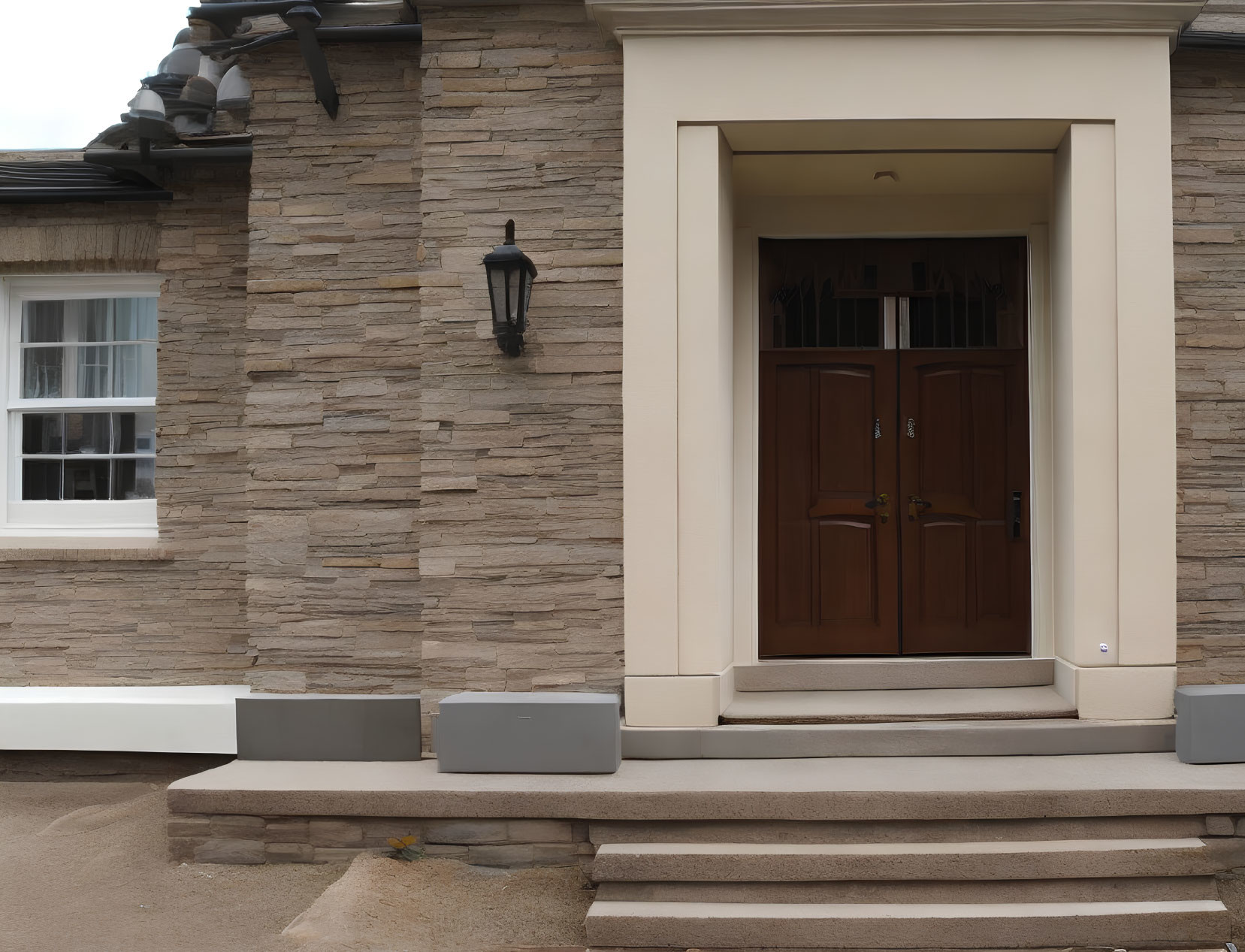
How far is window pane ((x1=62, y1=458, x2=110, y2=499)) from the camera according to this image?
255 inches

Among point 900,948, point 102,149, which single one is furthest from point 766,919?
point 102,149

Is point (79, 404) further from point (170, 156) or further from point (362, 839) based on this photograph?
point (362, 839)

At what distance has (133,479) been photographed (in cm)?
646

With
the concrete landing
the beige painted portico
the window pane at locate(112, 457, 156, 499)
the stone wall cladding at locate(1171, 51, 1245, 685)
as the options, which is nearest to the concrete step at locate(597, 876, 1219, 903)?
the concrete landing

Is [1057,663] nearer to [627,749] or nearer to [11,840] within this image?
[627,749]

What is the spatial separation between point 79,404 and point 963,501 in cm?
598

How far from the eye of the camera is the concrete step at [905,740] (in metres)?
4.82

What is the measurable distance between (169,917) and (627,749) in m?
2.23

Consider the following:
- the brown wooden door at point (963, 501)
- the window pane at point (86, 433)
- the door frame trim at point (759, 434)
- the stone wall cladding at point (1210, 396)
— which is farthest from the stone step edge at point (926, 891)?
the window pane at point (86, 433)

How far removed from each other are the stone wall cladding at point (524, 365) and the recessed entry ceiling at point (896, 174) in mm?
1055

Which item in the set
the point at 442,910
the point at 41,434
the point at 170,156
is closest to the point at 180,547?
the point at 41,434

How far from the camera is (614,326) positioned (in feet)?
16.6

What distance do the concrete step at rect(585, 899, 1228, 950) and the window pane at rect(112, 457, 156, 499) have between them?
14.4 ft

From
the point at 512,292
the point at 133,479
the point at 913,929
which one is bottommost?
the point at 913,929
